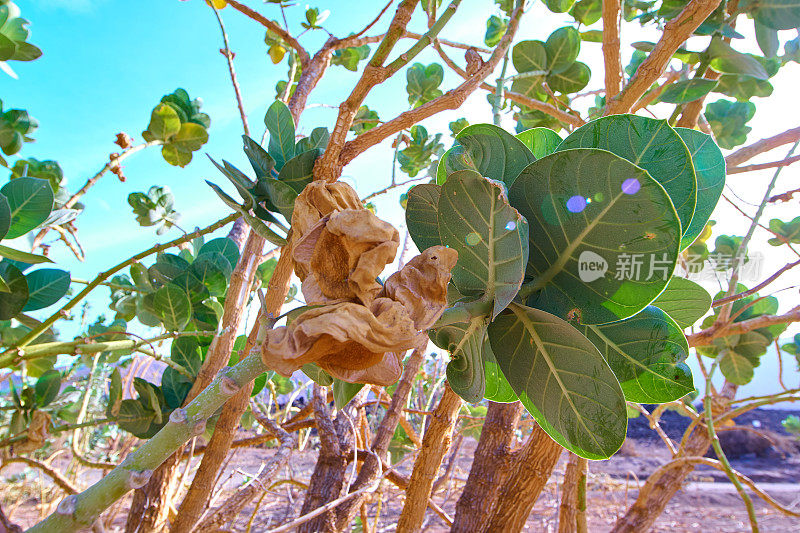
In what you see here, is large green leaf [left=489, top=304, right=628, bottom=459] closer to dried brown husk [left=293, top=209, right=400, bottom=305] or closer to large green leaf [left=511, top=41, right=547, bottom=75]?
dried brown husk [left=293, top=209, right=400, bottom=305]

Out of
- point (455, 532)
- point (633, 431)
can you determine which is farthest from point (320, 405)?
point (633, 431)

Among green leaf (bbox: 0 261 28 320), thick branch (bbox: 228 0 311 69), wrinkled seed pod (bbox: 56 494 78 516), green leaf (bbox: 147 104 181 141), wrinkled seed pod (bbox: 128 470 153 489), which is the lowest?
wrinkled seed pod (bbox: 56 494 78 516)

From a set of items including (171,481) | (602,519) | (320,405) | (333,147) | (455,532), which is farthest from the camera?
(602,519)

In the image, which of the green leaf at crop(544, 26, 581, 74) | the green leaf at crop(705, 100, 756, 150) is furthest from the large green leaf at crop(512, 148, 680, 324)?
the green leaf at crop(705, 100, 756, 150)

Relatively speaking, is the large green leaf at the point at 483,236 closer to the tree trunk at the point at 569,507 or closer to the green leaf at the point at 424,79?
the tree trunk at the point at 569,507

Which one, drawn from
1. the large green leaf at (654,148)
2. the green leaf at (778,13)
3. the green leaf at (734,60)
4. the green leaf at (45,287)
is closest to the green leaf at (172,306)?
the green leaf at (45,287)

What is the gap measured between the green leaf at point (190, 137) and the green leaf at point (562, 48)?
0.91 metres

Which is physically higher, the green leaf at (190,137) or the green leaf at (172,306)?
the green leaf at (190,137)

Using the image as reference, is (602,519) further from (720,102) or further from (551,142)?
(551,142)

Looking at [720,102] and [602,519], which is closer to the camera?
[720,102]

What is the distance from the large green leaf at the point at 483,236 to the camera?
1.07 feet

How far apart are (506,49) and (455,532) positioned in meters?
0.96

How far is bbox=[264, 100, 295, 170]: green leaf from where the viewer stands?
0.59 metres

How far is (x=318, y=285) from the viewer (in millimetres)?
314
